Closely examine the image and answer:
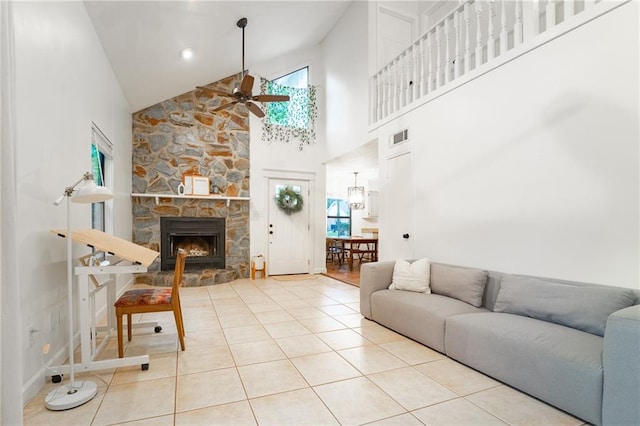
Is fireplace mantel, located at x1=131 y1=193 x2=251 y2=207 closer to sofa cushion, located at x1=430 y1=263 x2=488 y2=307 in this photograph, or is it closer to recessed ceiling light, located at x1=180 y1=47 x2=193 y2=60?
recessed ceiling light, located at x1=180 y1=47 x2=193 y2=60

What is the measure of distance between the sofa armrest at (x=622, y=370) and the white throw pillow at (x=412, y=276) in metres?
1.83

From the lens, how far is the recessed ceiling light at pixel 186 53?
4609 mm

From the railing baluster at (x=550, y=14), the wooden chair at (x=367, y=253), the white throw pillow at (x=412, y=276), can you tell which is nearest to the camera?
the railing baluster at (x=550, y=14)

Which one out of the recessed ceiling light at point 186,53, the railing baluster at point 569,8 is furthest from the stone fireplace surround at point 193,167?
the railing baluster at point 569,8

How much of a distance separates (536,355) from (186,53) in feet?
17.4

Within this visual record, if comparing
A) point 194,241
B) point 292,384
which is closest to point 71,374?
point 292,384

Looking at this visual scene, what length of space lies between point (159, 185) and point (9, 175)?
4.93m

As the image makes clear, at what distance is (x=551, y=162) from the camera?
2.74 m

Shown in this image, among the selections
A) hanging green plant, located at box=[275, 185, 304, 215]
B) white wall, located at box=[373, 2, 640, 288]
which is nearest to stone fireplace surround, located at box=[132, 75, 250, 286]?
hanging green plant, located at box=[275, 185, 304, 215]

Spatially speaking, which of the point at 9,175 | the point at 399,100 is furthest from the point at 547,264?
the point at 9,175

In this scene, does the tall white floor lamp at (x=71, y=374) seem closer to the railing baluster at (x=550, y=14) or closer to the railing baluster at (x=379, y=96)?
the railing baluster at (x=550, y=14)

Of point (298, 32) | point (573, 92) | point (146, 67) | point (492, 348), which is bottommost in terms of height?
point (492, 348)

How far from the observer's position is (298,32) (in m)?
6.16

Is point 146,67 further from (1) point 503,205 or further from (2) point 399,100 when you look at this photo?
(1) point 503,205
